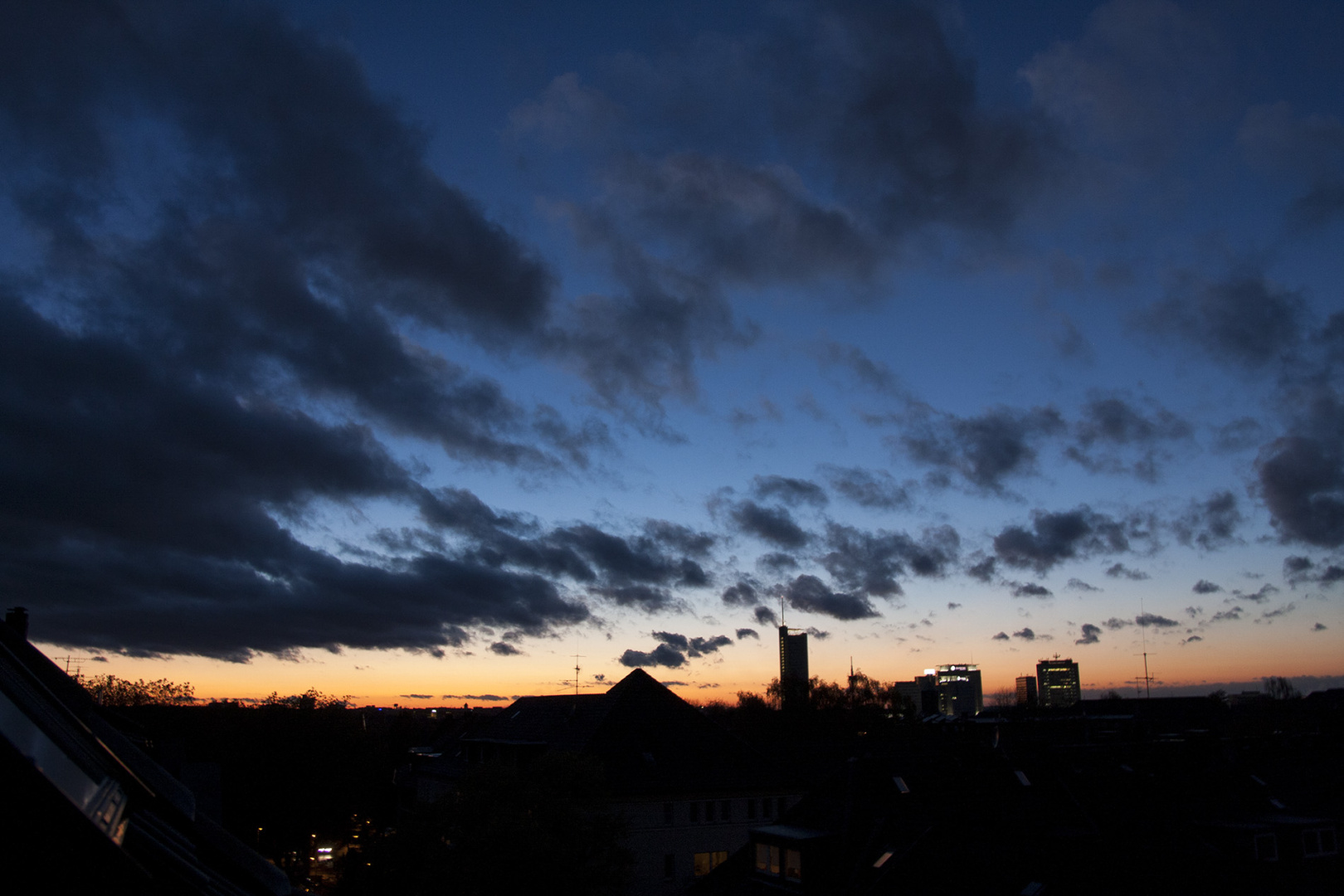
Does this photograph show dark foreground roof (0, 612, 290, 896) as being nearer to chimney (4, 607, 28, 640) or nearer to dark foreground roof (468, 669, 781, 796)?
chimney (4, 607, 28, 640)

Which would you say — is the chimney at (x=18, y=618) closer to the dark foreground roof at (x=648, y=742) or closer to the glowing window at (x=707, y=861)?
the dark foreground roof at (x=648, y=742)

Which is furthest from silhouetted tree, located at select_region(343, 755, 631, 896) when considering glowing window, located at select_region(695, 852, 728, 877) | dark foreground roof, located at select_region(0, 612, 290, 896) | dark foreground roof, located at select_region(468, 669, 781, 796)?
dark foreground roof, located at select_region(0, 612, 290, 896)

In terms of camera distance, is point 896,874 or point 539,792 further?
point 896,874

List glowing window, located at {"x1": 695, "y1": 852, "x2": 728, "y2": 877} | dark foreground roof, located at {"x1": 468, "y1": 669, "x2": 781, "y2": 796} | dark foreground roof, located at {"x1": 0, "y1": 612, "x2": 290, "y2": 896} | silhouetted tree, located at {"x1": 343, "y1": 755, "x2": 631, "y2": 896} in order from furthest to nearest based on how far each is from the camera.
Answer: dark foreground roof, located at {"x1": 468, "y1": 669, "x2": 781, "y2": 796} → glowing window, located at {"x1": 695, "y1": 852, "x2": 728, "y2": 877} → silhouetted tree, located at {"x1": 343, "y1": 755, "x2": 631, "y2": 896} → dark foreground roof, located at {"x1": 0, "y1": 612, "x2": 290, "y2": 896}

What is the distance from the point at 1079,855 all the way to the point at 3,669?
4723cm

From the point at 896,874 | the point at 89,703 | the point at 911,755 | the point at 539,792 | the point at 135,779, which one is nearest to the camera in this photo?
the point at 135,779

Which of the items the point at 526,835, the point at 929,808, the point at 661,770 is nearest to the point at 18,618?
the point at 526,835

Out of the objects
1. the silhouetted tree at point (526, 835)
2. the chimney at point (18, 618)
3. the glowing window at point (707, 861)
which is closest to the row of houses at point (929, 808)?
Answer: the glowing window at point (707, 861)

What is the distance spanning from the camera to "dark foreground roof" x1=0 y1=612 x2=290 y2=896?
100 inches

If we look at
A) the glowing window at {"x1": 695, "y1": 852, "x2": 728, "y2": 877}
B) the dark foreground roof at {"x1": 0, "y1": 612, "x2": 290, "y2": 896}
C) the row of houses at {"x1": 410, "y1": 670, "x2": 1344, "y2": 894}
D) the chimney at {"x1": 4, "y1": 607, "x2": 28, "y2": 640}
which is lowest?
the glowing window at {"x1": 695, "y1": 852, "x2": 728, "y2": 877}

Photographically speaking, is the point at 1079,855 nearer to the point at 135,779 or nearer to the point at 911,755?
the point at 911,755

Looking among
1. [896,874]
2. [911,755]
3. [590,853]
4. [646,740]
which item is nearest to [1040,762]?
[911,755]

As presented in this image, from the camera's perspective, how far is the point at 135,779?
680cm

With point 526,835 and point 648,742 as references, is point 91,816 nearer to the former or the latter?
point 526,835
